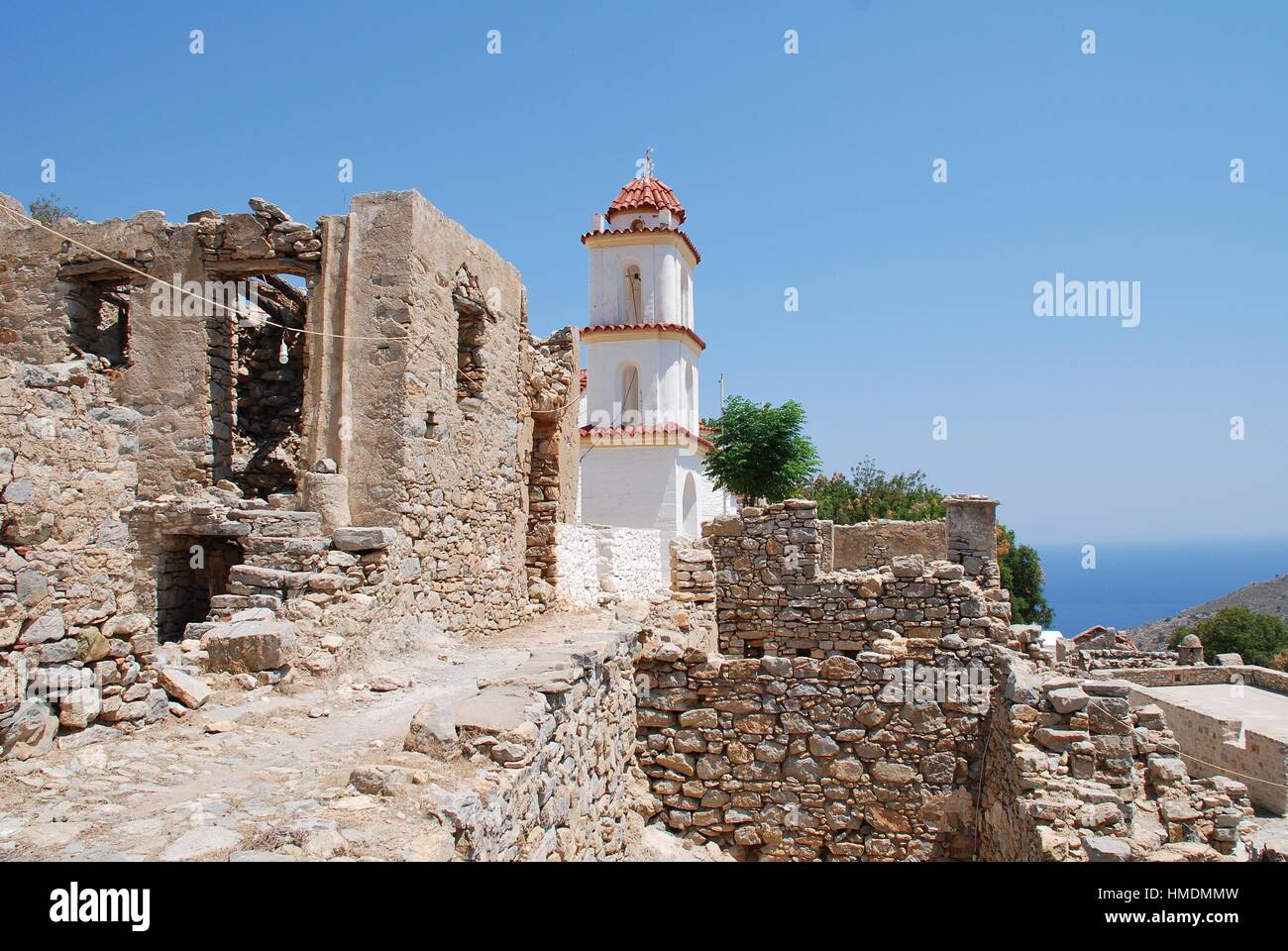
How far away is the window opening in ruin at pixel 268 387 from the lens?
36.7 ft

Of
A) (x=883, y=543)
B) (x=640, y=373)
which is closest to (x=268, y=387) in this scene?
(x=883, y=543)

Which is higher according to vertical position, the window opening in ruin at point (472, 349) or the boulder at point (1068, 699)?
the window opening in ruin at point (472, 349)

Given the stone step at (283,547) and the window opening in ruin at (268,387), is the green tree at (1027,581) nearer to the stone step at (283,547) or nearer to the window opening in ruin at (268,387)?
the window opening in ruin at (268,387)

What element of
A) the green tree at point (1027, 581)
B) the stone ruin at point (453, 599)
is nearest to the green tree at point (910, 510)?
the green tree at point (1027, 581)

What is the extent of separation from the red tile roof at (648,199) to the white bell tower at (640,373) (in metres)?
0.03

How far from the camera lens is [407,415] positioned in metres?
9.42

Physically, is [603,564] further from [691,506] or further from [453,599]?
[691,506]

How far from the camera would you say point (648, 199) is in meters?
30.4

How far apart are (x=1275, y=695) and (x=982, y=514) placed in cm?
1443

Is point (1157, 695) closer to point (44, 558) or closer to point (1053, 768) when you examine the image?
point (1053, 768)

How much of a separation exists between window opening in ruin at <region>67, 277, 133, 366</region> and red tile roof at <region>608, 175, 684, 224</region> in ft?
69.0

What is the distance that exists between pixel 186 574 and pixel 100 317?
3.54 m

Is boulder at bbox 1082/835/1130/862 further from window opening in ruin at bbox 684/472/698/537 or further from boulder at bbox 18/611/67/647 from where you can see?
window opening in ruin at bbox 684/472/698/537

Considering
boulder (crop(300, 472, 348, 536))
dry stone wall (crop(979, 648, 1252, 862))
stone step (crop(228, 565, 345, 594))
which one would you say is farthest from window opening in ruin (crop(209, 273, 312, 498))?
dry stone wall (crop(979, 648, 1252, 862))
